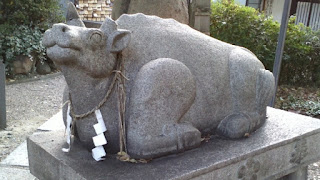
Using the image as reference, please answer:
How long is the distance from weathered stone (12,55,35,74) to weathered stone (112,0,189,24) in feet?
9.23

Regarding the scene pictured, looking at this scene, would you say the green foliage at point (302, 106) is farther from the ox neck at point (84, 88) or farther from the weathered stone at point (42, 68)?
the weathered stone at point (42, 68)

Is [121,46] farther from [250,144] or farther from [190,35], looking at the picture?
[250,144]

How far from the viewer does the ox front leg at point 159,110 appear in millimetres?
1654

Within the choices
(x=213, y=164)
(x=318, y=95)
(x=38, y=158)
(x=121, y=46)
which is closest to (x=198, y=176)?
(x=213, y=164)

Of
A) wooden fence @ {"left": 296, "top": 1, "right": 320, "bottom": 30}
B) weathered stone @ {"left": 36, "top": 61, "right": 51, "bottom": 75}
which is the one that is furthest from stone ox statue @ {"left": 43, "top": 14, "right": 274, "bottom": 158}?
wooden fence @ {"left": 296, "top": 1, "right": 320, "bottom": 30}

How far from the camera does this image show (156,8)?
4148mm

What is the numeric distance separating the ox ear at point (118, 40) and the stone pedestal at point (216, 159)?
0.55 metres

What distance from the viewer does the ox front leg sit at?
5.43 feet

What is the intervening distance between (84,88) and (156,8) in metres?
2.71

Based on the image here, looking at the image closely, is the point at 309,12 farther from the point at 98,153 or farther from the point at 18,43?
the point at 98,153

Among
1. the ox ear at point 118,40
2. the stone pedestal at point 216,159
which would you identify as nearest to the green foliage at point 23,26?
the stone pedestal at point 216,159

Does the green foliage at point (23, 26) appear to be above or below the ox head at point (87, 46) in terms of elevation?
below

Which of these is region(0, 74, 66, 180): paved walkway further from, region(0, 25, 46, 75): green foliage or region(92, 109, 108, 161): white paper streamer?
region(92, 109, 108, 161): white paper streamer

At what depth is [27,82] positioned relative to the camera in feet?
20.2
